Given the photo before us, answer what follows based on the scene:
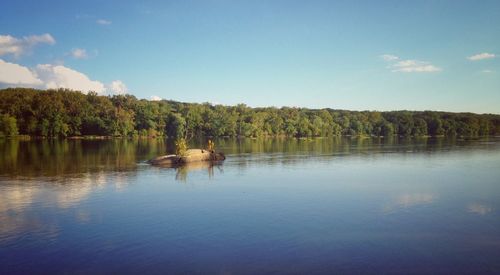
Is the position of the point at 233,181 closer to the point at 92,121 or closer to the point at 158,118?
the point at 92,121

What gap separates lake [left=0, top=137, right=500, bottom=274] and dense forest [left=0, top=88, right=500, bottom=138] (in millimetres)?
97395

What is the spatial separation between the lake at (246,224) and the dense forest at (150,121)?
3834 inches

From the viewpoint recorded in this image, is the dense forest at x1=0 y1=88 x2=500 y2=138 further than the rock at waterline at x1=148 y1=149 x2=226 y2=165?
Yes

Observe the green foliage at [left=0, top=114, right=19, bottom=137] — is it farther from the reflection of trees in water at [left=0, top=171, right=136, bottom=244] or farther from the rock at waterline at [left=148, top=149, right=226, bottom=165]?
the reflection of trees in water at [left=0, top=171, right=136, bottom=244]

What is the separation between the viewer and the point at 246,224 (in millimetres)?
19578

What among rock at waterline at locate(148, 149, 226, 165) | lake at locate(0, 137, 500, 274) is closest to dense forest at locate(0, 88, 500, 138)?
rock at waterline at locate(148, 149, 226, 165)

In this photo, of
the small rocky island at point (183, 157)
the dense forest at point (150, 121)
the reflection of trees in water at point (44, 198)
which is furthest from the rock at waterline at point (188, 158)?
the dense forest at point (150, 121)

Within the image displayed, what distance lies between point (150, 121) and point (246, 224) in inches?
5012

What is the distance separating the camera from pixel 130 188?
98.0ft

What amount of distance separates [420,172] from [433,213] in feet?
67.0

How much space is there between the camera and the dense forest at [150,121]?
121312 millimetres

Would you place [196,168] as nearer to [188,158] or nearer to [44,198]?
[188,158]

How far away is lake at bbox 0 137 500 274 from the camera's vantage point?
14.3 meters

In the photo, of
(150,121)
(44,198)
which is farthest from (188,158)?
(150,121)
